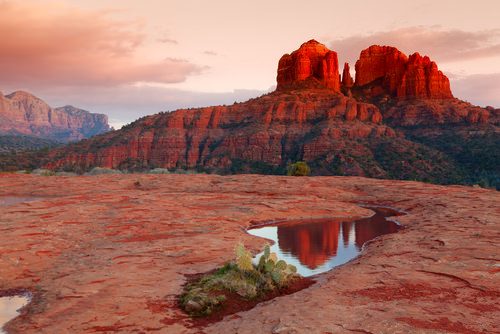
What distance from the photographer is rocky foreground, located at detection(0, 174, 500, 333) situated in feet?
25.4

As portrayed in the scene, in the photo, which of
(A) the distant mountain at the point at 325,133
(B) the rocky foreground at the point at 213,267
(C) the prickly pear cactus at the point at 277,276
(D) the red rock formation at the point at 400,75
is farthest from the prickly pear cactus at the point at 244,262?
(D) the red rock formation at the point at 400,75

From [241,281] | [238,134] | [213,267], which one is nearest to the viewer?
[241,281]

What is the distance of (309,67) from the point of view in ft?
431

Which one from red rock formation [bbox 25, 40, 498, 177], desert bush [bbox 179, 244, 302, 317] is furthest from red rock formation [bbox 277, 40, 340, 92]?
desert bush [bbox 179, 244, 302, 317]

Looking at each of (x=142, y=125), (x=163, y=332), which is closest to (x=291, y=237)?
(x=163, y=332)

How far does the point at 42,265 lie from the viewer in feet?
41.3

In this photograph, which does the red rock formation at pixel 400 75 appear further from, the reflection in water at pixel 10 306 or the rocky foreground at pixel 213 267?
the reflection in water at pixel 10 306

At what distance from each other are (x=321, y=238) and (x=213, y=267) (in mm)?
8482

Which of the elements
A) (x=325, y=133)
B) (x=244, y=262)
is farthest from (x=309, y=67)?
(x=244, y=262)

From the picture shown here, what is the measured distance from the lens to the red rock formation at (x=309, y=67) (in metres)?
130

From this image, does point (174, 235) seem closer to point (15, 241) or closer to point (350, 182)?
point (15, 241)

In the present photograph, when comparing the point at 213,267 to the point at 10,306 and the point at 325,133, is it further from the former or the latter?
the point at 325,133

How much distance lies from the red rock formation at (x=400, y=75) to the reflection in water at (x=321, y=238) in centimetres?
11296

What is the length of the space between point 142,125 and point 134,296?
115 metres
